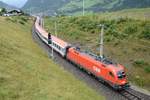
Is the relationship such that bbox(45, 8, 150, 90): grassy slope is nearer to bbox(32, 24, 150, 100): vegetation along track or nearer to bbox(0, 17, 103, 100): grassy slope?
bbox(32, 24, 150, 100): vegetation along track

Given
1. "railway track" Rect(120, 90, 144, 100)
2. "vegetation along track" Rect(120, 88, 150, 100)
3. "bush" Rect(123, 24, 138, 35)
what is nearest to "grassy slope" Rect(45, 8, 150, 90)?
"bush" Rect(123, 24, 138, 35)

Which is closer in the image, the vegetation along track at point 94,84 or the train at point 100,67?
the vegetation along track at point 94,84

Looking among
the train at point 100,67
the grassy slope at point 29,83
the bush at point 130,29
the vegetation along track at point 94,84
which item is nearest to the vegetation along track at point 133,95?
the vegetation along track at point 94,84

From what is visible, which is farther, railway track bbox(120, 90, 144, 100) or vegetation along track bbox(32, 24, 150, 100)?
vegetation along track bbox(32, 24, 150, 100)

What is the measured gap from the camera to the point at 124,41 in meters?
66.5

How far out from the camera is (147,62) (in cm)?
5206

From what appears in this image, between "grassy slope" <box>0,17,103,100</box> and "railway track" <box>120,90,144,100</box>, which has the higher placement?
"grassy slope" <box>0,17,103,100</box>

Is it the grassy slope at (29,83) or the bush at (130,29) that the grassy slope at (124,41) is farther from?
the grassy slope at (29,83)

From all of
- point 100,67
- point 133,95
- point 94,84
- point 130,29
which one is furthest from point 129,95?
point 130,29

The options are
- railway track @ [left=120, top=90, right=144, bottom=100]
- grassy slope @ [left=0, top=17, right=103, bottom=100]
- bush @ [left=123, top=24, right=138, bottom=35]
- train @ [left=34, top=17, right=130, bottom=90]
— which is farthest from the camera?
bush @ [left=123, top=24, right=138, bottom=35]

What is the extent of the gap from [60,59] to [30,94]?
30.8 metres

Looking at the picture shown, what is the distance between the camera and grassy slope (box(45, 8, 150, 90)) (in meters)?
49.9

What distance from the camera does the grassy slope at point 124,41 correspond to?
49.9m

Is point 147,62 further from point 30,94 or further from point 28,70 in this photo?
point 30,94
